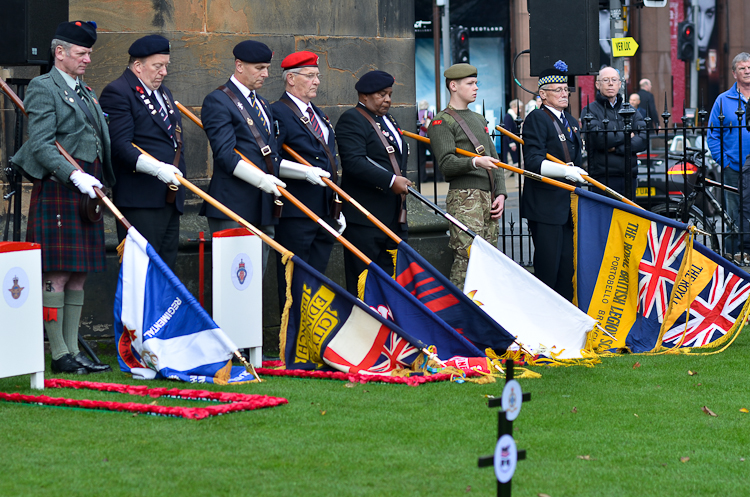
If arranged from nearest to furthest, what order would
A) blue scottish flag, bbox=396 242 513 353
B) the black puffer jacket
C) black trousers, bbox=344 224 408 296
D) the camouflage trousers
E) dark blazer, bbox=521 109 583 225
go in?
blue scottish flag, bbox=396 242 513 353
black trousers, bbox=344 224 408 296
the camouflage trousers
dark blazer, bbox=521 109 583 225
the black puffer jacket

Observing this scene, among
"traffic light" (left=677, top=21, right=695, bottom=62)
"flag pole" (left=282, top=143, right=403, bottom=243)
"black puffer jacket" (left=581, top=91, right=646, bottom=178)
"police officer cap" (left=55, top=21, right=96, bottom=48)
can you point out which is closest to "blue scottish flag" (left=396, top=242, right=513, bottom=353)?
"flag pole" (left=282, top=143, right=403, bottom=243)

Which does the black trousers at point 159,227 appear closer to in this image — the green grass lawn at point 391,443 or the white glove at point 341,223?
the green grass lawn at point 391,443

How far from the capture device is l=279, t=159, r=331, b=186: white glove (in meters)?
7.22

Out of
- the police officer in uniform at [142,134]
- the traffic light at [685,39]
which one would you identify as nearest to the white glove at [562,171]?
the police officer in uniform at [142,134]

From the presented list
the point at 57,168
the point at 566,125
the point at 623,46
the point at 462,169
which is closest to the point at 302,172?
the point at 462,169

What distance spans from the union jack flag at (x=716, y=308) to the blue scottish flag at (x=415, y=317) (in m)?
1.77

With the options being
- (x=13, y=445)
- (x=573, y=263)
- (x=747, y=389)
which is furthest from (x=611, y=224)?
(x=13, y=445)

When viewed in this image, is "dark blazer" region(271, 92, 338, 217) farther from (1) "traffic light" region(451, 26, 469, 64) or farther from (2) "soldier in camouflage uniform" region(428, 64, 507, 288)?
(1) "traffic light" region(451, 26, 469, 64)

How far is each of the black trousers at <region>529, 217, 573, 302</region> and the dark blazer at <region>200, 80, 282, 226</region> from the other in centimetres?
219

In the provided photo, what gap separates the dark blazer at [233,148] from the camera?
704 cm

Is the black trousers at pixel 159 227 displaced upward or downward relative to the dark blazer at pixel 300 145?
downward

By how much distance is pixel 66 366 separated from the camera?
6.69 metres

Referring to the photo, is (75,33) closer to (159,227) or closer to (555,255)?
(159,227)

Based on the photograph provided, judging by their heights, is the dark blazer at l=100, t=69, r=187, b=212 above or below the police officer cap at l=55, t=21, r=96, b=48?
below
